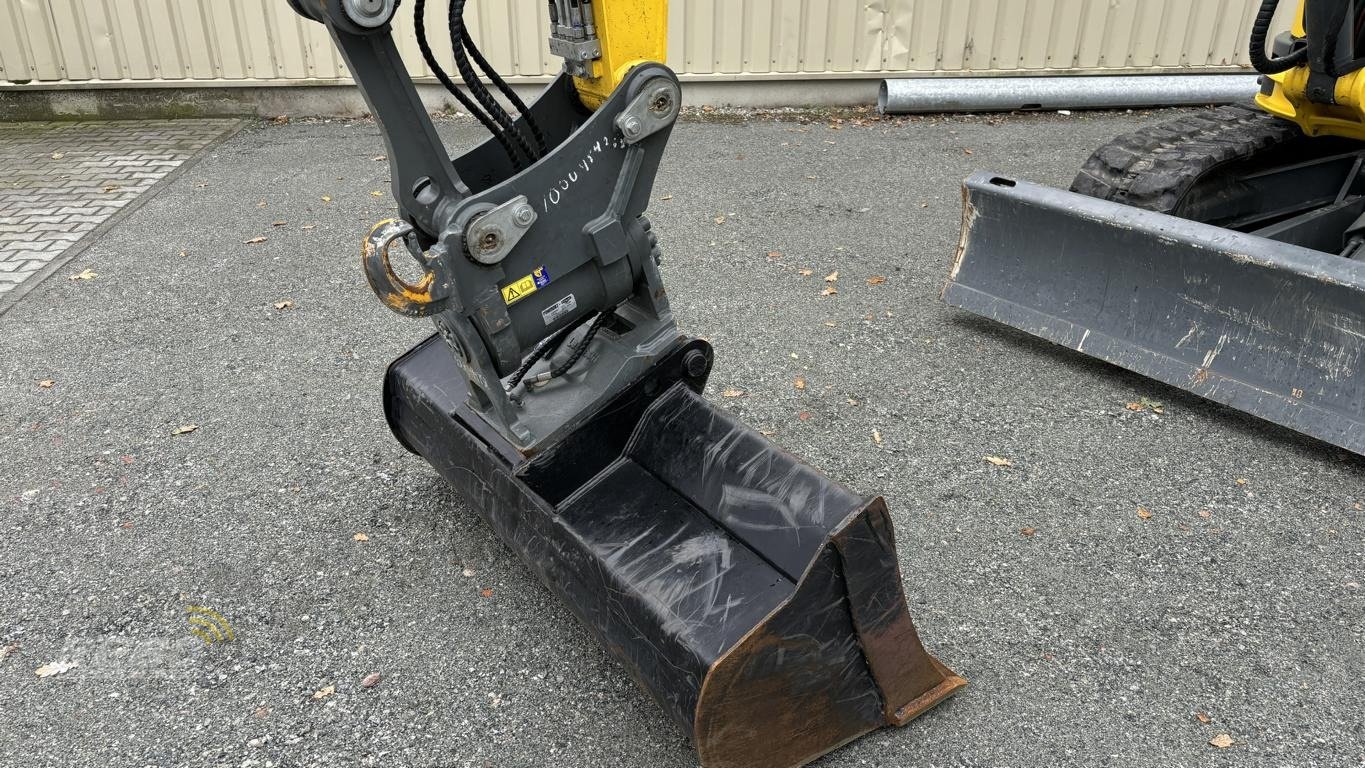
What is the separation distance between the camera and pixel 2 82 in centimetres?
823

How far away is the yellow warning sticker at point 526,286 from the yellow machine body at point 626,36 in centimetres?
52

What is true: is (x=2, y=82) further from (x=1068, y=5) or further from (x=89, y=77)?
(x=1068, y=5)

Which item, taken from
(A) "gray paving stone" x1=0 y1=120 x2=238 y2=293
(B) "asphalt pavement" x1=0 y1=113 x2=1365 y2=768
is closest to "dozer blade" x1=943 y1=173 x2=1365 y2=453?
(B) "asphalt pavement" x1=0 y1=113 x2=1365 y2=768

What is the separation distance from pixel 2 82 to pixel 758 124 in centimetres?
612

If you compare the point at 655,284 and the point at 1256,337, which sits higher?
the point at 655,284

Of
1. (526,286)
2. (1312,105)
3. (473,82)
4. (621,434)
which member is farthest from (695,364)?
(1312,105)

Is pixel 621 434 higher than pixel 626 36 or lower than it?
lower

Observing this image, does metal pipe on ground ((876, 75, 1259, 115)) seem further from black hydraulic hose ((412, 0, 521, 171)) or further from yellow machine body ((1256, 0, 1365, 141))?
black hydraulic hose ((412, 0, 521, 171))

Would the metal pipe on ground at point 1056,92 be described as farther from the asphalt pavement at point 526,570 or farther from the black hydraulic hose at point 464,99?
the black hydraulic hose at point 464,99

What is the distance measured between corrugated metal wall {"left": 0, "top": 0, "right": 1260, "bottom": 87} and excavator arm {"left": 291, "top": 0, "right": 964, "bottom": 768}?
221 inches

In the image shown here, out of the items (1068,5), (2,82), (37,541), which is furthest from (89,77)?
(1068,5)

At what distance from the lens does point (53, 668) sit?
3.00 metres

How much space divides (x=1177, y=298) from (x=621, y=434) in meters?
2.48

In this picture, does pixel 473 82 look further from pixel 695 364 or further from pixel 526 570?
pixel 526 570
